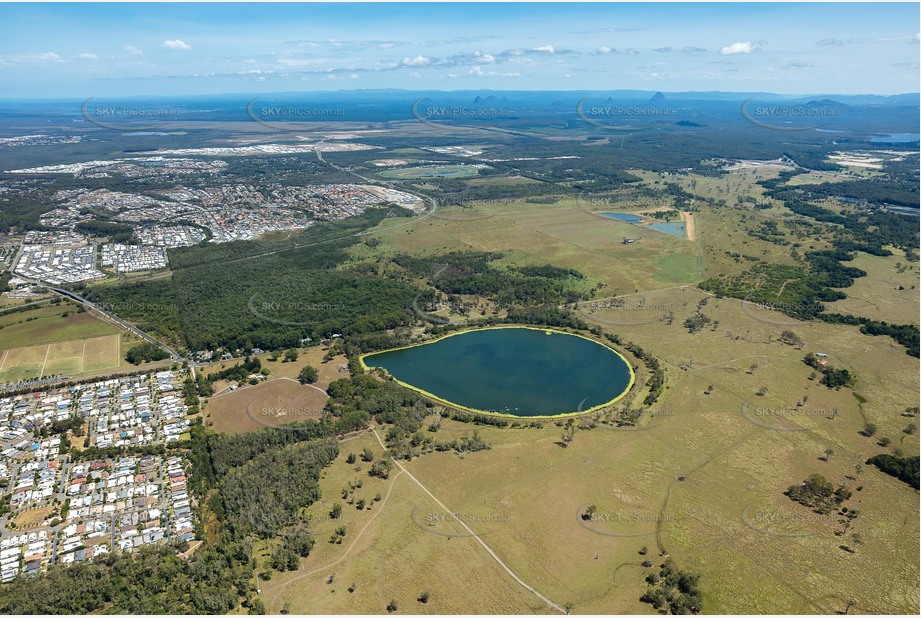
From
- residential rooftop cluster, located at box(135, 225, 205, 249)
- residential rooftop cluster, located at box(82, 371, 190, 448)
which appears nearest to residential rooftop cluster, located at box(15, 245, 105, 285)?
residential rooftop cluster, located at box(135, 225, 205, 249)

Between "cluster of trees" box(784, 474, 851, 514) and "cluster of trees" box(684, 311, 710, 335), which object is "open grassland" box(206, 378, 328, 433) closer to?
"cluster of trees" box(784, 474, 851, 514)

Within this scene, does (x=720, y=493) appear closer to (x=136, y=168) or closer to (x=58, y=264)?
(x=58, y=264)

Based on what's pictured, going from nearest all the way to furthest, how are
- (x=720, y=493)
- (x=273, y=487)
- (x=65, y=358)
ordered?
1. (x=273, y=487)
2. (x=720, y=493)
3. (x=65, y=358)

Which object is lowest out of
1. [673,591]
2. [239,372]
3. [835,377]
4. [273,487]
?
[673,591]

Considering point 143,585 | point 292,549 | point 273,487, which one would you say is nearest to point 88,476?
point 143,585

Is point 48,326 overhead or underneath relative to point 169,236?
underneath

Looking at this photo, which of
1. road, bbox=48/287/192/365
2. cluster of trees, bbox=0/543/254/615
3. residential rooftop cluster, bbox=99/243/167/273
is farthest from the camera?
residential rooftop cluster, bbox=99/243/167/273
